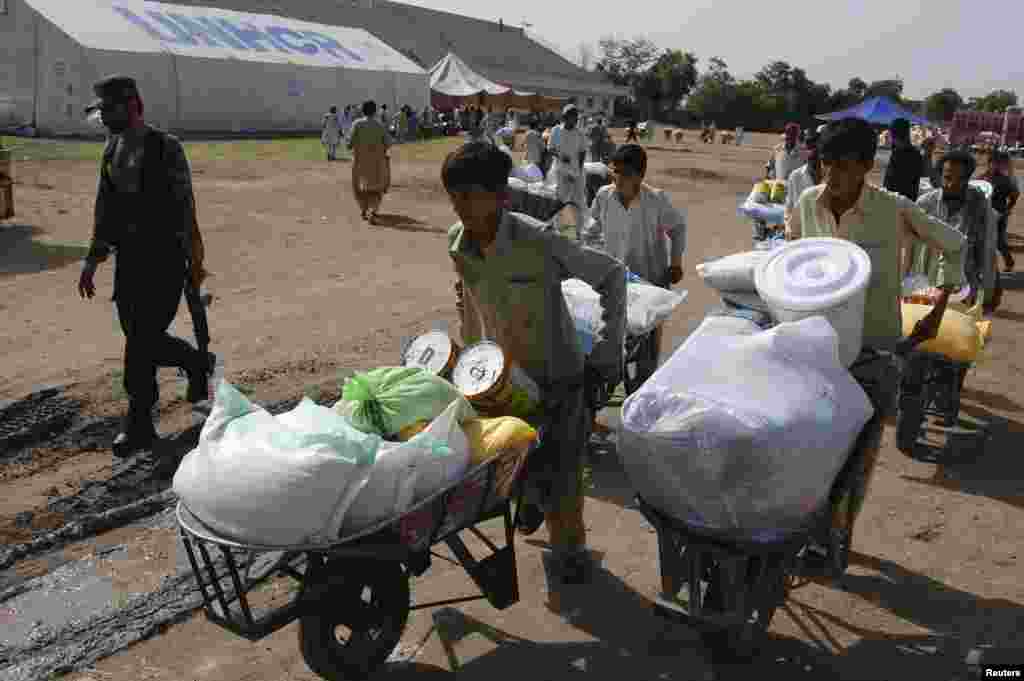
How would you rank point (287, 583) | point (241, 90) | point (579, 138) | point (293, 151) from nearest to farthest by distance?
point (287, 583)
point (579, 138)
point (293, 151)
point (241, 90)

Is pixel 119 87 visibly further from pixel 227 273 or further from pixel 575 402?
pixel 227 273

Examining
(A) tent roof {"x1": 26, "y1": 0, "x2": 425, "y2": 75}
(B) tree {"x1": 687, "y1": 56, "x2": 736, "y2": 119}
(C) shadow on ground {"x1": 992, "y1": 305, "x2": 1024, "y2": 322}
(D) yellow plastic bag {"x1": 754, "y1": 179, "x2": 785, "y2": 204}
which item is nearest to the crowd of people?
(D) yellow plastic bag {"x1": 754, "y1": 179, "x2": 785, "y2": 204}

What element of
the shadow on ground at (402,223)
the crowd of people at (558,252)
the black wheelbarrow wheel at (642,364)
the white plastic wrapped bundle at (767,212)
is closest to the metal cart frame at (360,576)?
the crowd of people at (558,252)

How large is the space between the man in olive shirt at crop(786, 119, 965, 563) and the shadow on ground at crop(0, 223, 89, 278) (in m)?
8.30

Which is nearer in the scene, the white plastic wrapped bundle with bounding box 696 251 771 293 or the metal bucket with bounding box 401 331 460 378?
the metal bucket with bounding box 401 331 460 378

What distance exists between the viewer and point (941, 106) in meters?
59.8

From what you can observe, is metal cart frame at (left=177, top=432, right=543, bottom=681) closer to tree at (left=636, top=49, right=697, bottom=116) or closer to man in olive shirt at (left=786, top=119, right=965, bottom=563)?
man in olive shirt at (left=786, top=119, right=965, bottom=563)

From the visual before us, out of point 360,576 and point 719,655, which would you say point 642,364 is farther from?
point 360,576

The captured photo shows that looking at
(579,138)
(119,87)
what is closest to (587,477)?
(119,87)

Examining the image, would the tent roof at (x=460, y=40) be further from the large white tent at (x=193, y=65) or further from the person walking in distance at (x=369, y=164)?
the person walking in distance at (x=369, y=164)

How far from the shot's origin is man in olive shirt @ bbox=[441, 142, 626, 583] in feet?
11.3

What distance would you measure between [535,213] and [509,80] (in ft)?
158

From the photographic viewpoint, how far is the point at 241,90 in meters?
30.2

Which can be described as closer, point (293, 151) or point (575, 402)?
point (575, 402)
